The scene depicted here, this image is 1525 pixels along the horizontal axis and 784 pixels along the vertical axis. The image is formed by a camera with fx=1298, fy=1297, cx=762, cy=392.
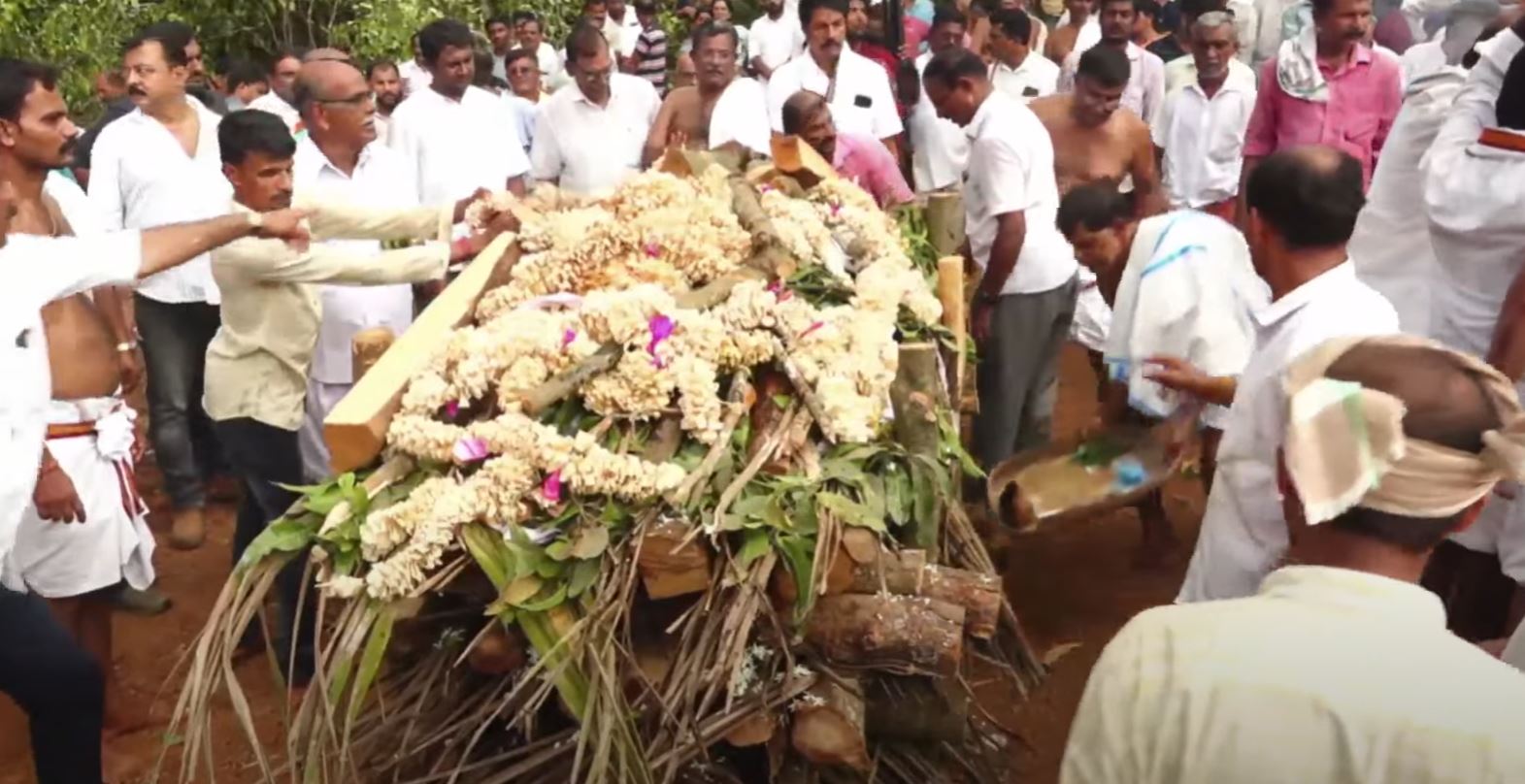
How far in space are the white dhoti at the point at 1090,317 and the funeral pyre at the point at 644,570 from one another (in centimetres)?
287

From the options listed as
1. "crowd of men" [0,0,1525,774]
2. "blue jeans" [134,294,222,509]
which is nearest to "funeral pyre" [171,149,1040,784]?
"crowd of men" [0,0,1525,774]

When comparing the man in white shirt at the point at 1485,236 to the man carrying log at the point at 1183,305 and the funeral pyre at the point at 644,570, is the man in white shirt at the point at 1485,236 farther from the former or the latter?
the funeral pyre at the point at 644,570

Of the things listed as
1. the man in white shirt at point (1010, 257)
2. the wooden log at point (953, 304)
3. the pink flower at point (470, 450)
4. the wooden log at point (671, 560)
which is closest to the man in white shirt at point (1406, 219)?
the man in white shirt at point (1010, 257)

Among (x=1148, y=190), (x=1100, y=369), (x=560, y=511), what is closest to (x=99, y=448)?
(x=560, y=511)

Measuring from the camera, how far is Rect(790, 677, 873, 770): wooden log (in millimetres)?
2699

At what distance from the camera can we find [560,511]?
105 inches

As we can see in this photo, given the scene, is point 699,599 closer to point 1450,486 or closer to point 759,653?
point 759,653

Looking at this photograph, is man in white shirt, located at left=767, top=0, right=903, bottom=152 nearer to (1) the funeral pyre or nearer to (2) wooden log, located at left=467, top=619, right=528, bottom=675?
(1) the funeral pyre

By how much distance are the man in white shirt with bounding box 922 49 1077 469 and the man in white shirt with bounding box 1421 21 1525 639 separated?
157cm

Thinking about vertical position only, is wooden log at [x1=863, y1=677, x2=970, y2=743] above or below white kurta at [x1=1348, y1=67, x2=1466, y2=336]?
below

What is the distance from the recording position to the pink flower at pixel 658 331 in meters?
3.01

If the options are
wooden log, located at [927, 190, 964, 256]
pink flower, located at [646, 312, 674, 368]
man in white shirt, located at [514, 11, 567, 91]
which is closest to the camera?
pink flower, located at [646, 312, 674, 368]

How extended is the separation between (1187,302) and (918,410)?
1345mm

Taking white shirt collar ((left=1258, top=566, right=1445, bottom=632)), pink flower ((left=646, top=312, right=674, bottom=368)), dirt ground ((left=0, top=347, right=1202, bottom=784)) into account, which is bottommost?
dirt ground ((left=0, top=347, right=1202, bottom=784))
